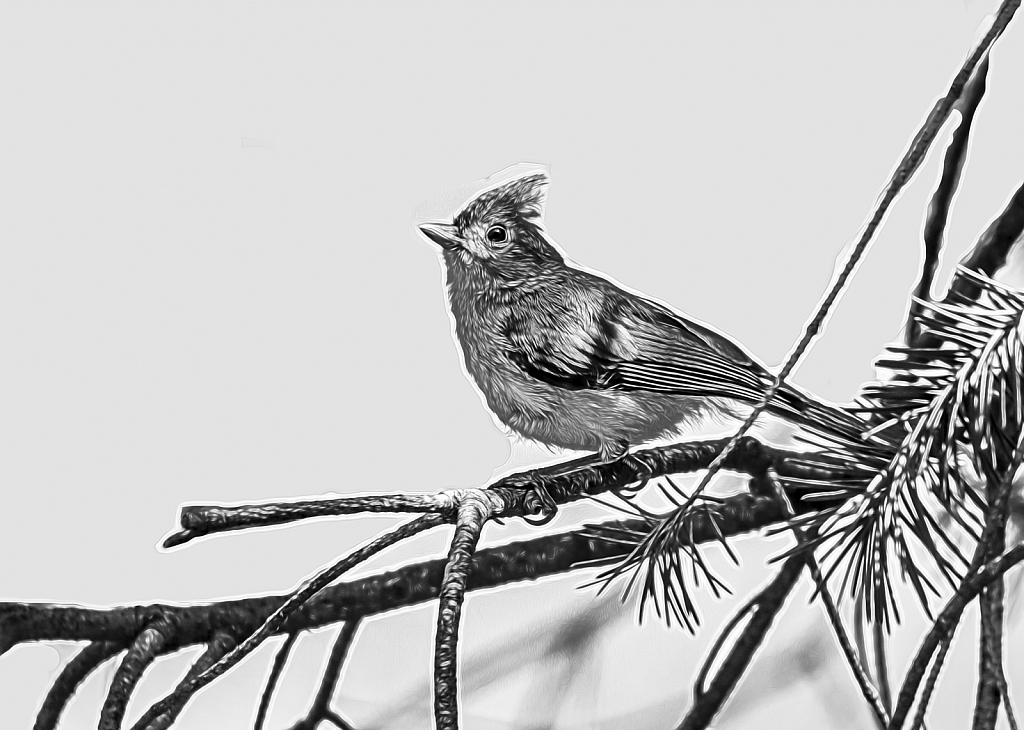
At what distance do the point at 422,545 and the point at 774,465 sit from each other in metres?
0.21

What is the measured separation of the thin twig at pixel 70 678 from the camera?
471mm

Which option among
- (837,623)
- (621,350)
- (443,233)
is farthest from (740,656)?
(443,233)

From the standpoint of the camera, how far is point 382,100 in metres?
0.46

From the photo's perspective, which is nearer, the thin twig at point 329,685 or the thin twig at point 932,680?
the thin twig at point 932,680

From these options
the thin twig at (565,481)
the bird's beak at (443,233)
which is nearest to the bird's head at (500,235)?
the bird's beak at (443,233)

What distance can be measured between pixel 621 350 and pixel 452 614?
0.16 m

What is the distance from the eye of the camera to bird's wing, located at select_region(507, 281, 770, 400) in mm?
426

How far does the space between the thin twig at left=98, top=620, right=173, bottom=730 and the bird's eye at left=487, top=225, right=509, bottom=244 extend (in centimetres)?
29

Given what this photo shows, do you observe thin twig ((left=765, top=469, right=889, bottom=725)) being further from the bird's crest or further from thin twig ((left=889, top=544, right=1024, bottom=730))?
the bird's crest

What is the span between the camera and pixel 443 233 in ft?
1.43

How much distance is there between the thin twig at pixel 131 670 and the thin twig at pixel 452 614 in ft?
0.62

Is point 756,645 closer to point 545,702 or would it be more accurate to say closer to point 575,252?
point 545,702

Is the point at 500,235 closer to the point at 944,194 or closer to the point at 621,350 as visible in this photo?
the point at 621,350

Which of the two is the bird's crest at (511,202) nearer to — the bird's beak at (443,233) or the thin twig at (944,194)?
the bird's beak at (443,233)
